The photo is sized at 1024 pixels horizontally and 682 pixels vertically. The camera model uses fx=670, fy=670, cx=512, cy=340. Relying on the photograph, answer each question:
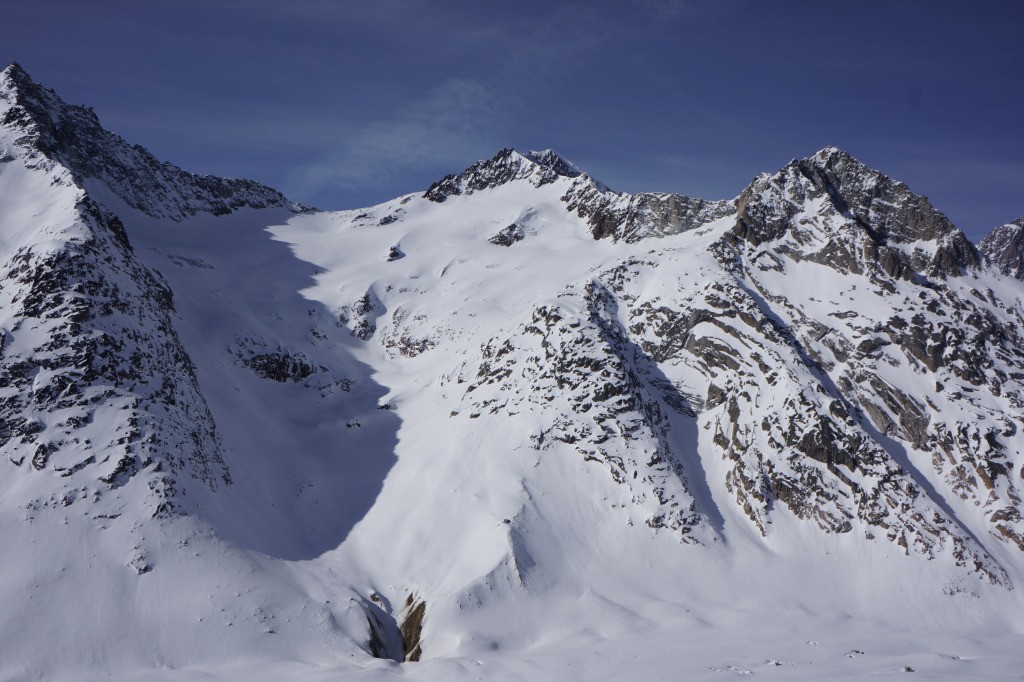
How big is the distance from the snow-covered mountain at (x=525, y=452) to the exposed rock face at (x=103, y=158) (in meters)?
1.95

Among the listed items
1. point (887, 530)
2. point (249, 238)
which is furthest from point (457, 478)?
point (249, 238)

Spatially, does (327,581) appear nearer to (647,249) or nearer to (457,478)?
(457,478)

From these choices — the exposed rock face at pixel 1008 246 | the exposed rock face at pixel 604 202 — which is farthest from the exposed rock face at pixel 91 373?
the exposed rock face at pixel 1008 246

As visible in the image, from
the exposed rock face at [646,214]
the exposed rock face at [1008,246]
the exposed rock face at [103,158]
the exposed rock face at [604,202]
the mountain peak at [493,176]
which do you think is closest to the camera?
the exposed rock face at [103,158]

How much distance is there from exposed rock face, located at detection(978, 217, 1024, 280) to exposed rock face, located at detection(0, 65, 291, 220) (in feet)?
559

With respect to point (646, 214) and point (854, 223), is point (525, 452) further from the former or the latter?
point (646, 214)

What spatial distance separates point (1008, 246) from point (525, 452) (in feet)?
539

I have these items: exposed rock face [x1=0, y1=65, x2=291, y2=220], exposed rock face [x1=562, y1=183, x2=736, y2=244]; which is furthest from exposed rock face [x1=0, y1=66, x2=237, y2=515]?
exposed rock face [x1=562, y1=183, x2=736, y2=244]

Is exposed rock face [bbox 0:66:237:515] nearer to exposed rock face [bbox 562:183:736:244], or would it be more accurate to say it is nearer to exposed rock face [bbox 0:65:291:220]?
exposed rock face [bbox 0:65:291:220]

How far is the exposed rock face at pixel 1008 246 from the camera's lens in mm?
162000

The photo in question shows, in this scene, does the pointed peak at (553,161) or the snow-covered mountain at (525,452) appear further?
the pointed peak at (553,161)

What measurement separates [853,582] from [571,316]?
39.1 meters

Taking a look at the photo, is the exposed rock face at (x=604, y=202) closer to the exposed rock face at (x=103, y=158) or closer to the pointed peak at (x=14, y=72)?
the exposed rock face at (x=103, y=158)

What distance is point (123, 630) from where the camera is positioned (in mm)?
47281
